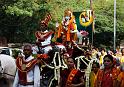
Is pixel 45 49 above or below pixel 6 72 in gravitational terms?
above

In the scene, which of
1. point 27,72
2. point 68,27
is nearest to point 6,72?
point 27,72

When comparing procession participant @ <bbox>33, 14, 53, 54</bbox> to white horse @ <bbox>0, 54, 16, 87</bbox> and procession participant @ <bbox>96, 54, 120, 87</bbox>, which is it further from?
procession participant @ <bbox>96, 54, 120, 87</bbox>

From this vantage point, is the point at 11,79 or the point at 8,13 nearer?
the point at 11,79

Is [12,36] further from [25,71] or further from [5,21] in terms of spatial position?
[25,71]

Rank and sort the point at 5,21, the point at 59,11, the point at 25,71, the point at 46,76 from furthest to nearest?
1. the point at 59,11
2. the point at 5,21
3. the point at 46,76
4. the point at 25,71

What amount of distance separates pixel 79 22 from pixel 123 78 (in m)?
11.5

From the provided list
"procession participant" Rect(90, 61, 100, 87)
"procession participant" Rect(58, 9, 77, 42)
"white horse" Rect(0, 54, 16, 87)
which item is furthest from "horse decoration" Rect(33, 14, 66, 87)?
"procession participant" Rect(58, 9, 77, 42)

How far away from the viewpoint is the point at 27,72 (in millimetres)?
8352

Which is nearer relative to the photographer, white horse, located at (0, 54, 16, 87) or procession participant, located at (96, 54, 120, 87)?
procession participant, located at (96, 54, 120, 87)

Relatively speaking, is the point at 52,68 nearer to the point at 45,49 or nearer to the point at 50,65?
the point at 50,65

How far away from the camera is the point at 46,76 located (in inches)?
425

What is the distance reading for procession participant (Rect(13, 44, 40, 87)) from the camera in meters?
8.31

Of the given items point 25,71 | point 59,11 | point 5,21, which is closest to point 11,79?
point 25,71

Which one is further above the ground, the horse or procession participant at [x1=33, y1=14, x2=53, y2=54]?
procession participant at [x1=33, y1=14, x2=53, y2=54]
